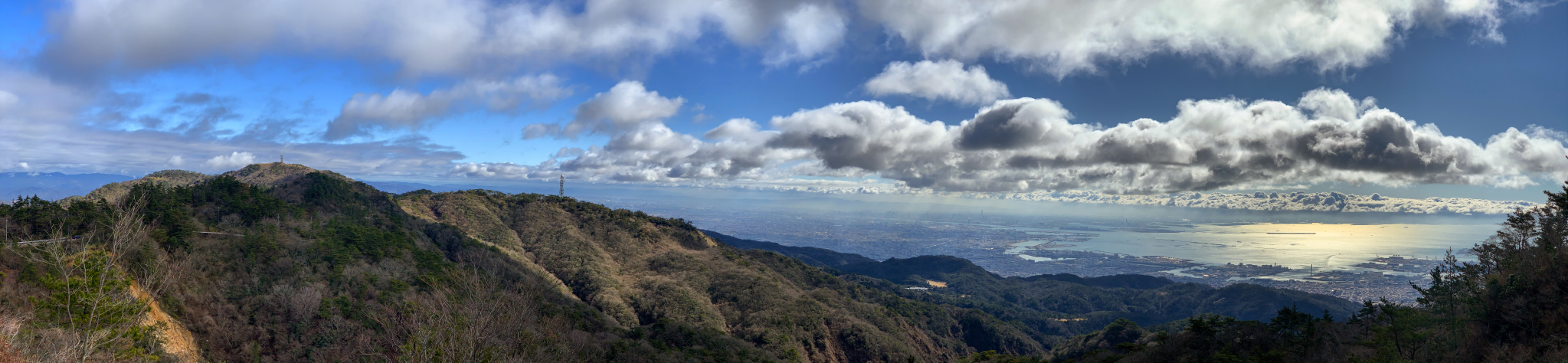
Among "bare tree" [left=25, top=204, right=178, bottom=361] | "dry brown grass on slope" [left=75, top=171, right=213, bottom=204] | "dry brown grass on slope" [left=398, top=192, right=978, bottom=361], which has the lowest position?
"dry brown grass on slope" [left=398, top=192, right=978, bottom=361]

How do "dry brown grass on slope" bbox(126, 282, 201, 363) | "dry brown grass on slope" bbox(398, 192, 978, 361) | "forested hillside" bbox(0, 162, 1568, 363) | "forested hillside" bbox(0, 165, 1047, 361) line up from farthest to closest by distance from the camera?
"dry brown grass on slope" bbox(398, 192, 978, 361) < "dry brown grass on slope" bbox(126, 282, 201, 363) < "forested hillside" bbox(0, 162, 1568, 363) < "forested hillside" bbox(0, 165, 1047, 361)

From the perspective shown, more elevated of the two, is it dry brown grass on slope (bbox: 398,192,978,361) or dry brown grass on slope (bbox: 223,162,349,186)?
dry brown grass on slope (bbox: 223,162,349,186)

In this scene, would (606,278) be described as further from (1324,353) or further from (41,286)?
(1324,353)

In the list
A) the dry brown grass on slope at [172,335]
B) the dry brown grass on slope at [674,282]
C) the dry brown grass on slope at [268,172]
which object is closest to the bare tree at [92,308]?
the dry brown grass on slope at [172,335]

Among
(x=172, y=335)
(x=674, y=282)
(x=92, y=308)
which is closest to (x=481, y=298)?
(x=92, y=308)

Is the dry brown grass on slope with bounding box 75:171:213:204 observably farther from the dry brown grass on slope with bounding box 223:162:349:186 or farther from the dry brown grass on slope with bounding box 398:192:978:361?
the dry brown grass on slope with bounding box 398:192:978:361

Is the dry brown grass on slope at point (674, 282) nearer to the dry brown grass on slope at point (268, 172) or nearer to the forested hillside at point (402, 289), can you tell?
the forested hillside at point (402, 289)

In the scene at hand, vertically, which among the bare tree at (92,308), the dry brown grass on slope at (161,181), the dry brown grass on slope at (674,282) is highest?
the dry brown grass on slope at (161,181)

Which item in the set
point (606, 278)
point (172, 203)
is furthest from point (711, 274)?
point (172, 203)

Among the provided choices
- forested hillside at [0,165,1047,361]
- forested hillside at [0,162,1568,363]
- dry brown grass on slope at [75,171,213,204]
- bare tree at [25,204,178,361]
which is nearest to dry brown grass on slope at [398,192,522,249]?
forested hillside at [0,165,1047,361]
